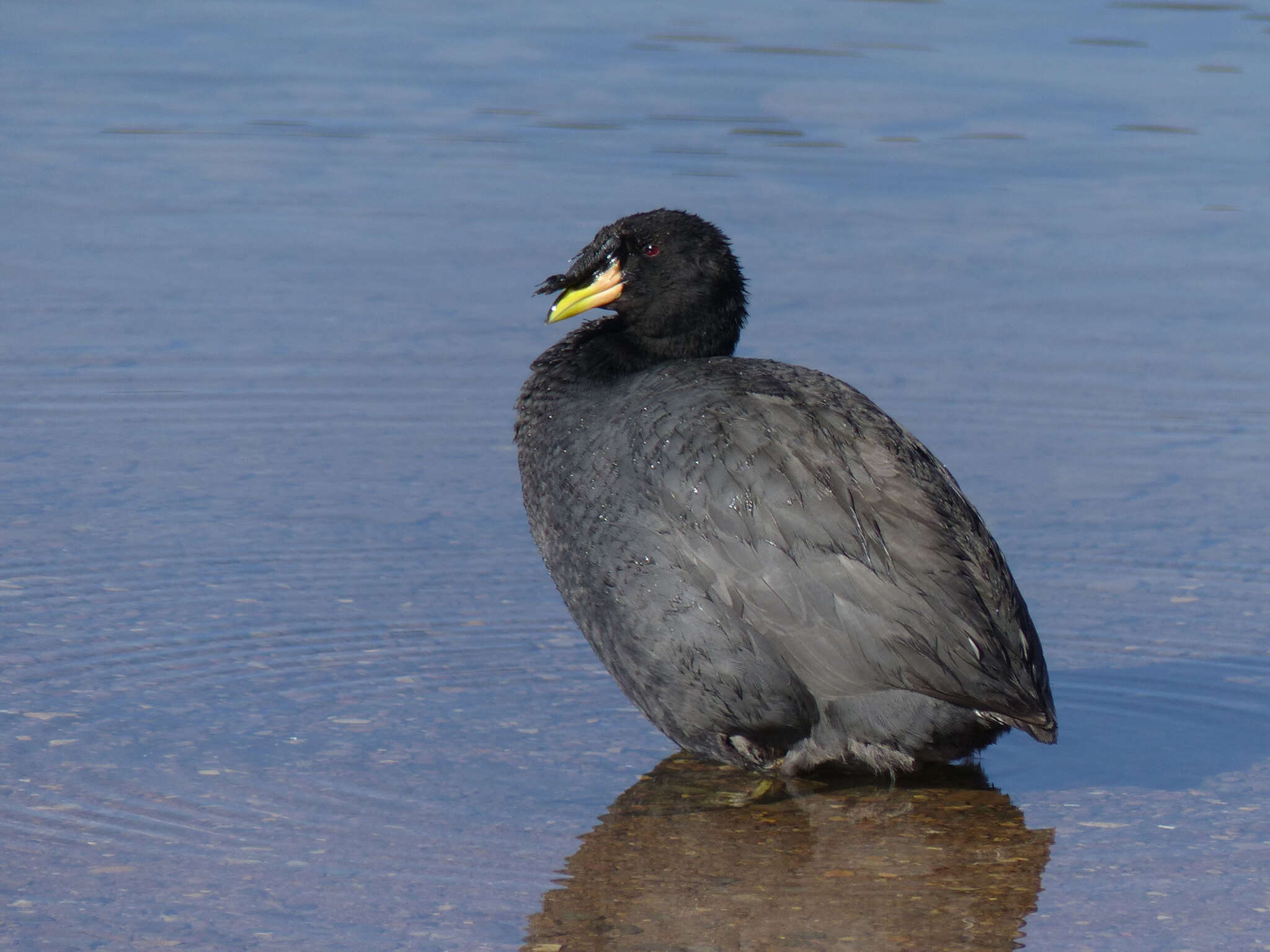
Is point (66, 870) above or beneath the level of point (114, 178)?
beneath

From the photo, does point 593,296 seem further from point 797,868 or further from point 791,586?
point 797,868

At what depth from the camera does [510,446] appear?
8953 millimetres

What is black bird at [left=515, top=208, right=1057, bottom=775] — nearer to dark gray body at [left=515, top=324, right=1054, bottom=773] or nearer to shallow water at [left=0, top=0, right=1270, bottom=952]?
dark gray body at [left=515, top=324, right=1054, bottom=773]

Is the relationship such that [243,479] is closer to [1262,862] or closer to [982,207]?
[1262,862]

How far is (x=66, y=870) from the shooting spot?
5.31 meters

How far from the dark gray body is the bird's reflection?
6.6 inches

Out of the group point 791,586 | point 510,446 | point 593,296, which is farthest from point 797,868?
point 510,446

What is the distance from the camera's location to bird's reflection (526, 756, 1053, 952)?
17.2 feet

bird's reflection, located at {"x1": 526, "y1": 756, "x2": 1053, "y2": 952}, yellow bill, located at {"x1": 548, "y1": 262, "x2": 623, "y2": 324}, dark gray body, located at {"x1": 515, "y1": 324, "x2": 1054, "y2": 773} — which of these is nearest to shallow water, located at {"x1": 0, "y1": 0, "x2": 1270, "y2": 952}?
bird's reflection, located at {"x1": 526, "y1": 756, "x2": 1053, "y2": 952}

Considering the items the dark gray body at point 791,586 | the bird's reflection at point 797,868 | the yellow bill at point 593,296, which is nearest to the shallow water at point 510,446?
the bird's reflection at point 797,868

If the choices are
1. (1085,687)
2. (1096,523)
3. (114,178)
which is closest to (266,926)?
(1085,687)

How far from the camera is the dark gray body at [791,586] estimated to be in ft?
19.0

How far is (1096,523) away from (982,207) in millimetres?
4731

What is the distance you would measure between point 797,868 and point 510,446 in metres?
3.62
